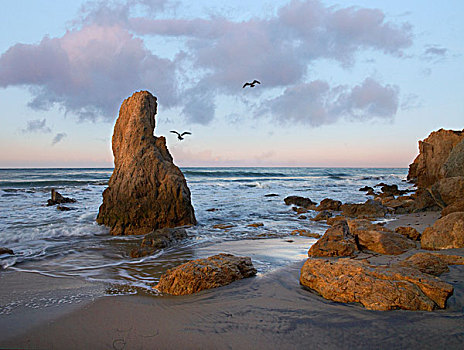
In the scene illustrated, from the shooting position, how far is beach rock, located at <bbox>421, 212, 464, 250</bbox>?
5.49 metres

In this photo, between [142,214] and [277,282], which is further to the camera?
[142,214]

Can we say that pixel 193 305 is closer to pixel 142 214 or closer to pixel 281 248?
pixel 281 248

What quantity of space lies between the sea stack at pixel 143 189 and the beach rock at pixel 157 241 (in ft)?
5.39

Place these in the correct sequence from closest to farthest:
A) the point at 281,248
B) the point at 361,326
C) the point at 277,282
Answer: the point at 361,326, the point at 277,282, the point at 281,248

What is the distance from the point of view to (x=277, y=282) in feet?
14.4

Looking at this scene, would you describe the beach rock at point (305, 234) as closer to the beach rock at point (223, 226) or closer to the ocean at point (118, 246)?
the ocean at point (118, 246)

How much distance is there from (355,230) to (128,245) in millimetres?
5431

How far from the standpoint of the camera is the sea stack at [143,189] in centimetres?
951

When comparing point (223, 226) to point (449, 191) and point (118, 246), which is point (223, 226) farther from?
point (449, 191)

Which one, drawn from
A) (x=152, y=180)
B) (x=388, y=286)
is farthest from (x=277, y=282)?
(x=152, y=180)

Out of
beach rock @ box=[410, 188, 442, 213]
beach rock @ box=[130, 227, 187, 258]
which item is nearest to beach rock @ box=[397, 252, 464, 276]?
beach rock @ box=[130, 227, 187, 258]

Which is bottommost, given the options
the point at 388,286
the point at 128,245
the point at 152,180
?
the point at 128,245

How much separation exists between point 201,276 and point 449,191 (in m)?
8.77

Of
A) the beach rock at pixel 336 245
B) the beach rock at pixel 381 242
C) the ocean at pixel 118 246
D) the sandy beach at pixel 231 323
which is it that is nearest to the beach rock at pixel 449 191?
the ocean at pixel 118 246
